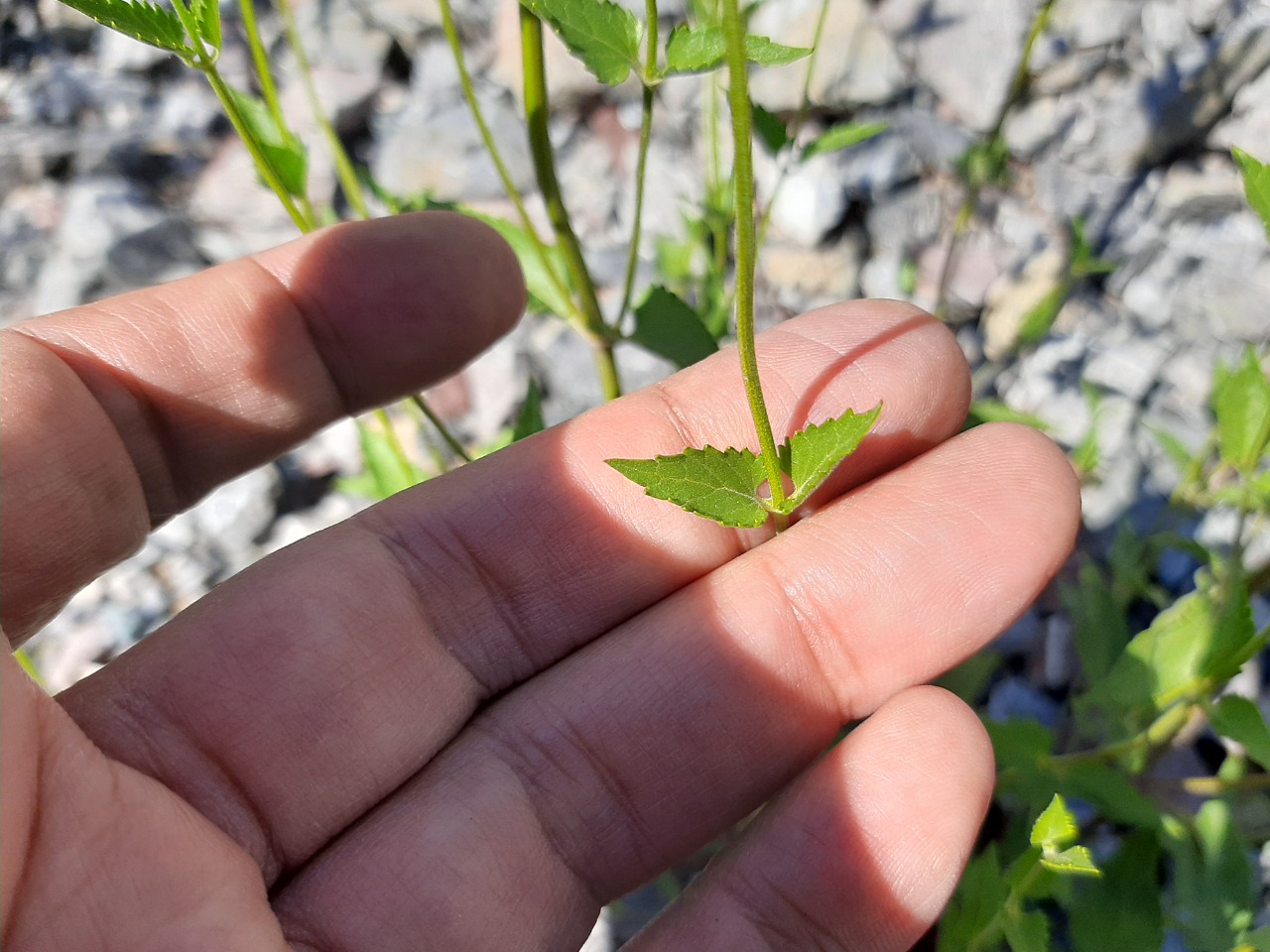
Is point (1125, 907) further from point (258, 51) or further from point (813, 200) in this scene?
point (813, 200)

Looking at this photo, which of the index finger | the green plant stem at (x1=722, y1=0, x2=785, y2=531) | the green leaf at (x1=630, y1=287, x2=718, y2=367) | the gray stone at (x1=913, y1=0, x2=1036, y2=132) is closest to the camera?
the green plant stem at (x1=722, y1=0, x2=785, y2=531)

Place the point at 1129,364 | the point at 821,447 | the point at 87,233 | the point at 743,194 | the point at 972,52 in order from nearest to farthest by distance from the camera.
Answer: the point at 743,194, the point at 821,447, the point at 1129,364, the point at 972,52, the point at 87,233

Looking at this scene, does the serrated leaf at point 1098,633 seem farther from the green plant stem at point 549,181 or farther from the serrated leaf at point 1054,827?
the green plant stem at point 549,181

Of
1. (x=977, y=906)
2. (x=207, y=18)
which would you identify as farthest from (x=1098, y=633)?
(x=207, y=18)

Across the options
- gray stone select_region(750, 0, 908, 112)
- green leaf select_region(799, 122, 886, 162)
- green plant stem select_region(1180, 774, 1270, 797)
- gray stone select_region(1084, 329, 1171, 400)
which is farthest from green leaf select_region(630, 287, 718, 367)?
gray stone select_region(750, 0, 908, 112)

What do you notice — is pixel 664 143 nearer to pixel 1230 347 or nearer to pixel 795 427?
pixel 1230 347

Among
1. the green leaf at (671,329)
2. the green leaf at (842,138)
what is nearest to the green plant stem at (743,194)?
the green leaf at (671,329)

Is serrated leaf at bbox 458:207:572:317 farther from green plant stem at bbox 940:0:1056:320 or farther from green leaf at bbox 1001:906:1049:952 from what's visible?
green leaf at bbox 1001:906:1049:952
